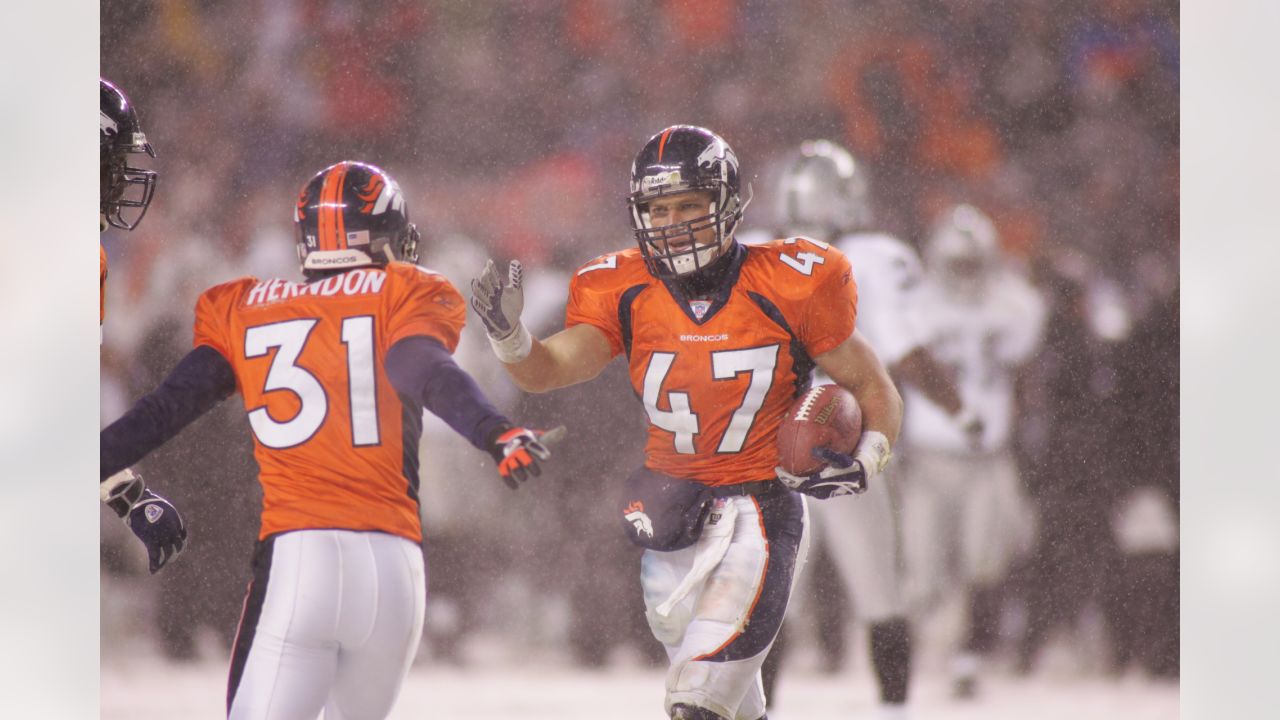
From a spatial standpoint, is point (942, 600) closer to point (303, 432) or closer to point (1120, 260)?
point (1120, 260)

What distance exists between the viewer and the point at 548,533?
341cm

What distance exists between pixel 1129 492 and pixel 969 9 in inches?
55.5

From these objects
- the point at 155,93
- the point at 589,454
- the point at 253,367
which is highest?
the point at 155,93

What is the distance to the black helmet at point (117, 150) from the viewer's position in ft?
10.7

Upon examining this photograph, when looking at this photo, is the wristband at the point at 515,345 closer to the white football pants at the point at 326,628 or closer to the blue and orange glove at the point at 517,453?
the blue and orange glove at the point at 517,453

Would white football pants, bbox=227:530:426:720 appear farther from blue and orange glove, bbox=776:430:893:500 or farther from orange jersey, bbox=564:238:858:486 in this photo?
blue and orange glove, bbox=776:430:893:500

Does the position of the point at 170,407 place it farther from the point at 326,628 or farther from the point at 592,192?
the point at 592,192

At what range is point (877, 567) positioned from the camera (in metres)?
3.41

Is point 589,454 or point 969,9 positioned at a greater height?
point 969,9

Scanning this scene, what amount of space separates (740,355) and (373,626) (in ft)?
3.32

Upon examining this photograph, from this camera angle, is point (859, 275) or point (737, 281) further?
point (859, 275)

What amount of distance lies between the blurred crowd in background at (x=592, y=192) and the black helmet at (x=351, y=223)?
1.53 feet
